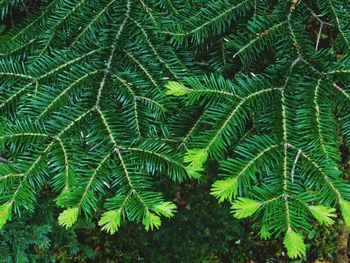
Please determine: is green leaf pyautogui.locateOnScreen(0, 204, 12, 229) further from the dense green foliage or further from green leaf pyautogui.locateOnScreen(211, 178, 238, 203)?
green leaf pyautogui.locateOnScreen(211, 178, 238, 203)

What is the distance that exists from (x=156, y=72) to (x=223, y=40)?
442 millimetres

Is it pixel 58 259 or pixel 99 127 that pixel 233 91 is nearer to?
pixel 99 127

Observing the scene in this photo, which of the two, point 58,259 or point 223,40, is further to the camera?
point 58,259

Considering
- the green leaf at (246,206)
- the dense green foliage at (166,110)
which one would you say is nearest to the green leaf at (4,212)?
the dense green foliage at (166,110)

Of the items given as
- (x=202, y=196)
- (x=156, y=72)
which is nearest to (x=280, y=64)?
(x=156, y=72)

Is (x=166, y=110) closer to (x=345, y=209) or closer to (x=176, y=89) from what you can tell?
(x=176, y=89)

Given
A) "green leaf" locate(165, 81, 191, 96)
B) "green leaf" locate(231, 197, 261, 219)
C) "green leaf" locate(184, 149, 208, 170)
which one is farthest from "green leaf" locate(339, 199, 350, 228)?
"green leaf" locate(165, 81, 191, 96)

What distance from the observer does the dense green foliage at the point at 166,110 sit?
1.51m

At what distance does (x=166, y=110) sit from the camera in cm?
175

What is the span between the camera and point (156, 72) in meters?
1.87

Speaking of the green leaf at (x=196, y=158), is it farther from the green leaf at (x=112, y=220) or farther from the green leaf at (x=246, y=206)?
the green leaf at (x=112, y=220)

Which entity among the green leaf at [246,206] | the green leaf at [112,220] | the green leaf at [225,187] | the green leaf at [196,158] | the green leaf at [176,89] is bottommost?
the green leaf at [112,220]

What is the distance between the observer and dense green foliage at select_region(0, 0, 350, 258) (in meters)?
1.51

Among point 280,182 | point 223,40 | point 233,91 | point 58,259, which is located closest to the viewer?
point 280,182
